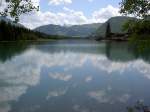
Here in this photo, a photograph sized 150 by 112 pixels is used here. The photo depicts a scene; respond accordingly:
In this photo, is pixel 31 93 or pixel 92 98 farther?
pixel 31 93

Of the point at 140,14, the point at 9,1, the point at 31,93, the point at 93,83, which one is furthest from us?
the point at 93,83

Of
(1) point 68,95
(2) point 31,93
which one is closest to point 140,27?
(1) point 68,95

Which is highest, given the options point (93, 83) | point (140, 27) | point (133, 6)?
point (133, 6)

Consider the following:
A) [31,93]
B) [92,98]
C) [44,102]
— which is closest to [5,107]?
[44,102]

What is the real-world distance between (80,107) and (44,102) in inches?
132

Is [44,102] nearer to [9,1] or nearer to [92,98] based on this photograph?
[92,98]

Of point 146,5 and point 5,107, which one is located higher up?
point 146,5

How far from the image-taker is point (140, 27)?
80.7 feet

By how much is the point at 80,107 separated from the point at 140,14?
9.08m

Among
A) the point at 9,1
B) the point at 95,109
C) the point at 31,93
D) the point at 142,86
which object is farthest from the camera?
the point at 142,86

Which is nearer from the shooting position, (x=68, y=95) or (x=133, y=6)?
(x=133, y=6)

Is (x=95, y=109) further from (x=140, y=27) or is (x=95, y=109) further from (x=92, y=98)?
(x=140, y=27)

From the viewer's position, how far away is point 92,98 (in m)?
27.5

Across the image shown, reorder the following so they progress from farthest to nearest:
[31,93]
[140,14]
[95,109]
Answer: [31,93]
[140,14]
[95,109]
